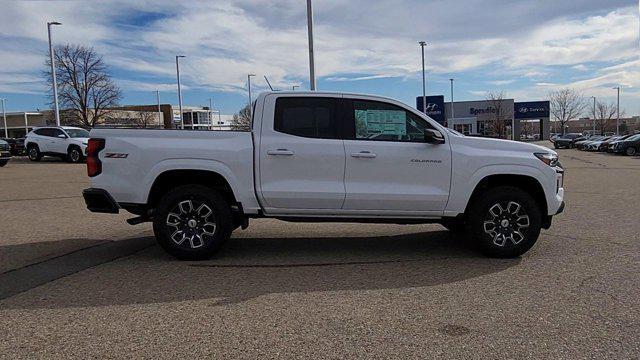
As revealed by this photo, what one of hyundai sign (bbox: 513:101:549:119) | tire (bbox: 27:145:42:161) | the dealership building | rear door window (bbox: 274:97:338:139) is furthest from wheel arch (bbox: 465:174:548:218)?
hyundai sign (bbox: 513:101:549:119)

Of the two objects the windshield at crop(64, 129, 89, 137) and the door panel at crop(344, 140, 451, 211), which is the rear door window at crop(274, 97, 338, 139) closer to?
the door panel at crop(344, 140, 451, 211)

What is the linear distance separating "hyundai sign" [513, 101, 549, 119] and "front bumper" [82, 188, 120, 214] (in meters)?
73.7

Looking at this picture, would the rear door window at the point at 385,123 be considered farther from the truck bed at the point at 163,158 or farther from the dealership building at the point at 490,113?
the dealership building at the point at 490,113

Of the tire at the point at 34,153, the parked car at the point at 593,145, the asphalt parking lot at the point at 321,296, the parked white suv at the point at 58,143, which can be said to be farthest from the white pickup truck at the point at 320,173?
the parked car at the point at 593,145

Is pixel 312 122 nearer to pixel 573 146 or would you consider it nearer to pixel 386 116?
pixel 386 116

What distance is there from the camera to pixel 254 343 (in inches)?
152

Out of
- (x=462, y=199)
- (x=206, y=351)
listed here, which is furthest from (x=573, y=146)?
(x=206, y=351)

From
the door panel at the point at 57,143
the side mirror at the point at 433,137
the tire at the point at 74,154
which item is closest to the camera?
the side mirror at the point at 433,137

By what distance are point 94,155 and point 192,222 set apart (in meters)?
1.42

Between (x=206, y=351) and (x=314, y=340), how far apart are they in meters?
0.81

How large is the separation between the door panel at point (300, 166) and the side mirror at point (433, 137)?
1.01 m

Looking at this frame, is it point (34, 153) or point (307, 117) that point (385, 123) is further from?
point (34, 153)

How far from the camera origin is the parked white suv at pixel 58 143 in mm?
23984

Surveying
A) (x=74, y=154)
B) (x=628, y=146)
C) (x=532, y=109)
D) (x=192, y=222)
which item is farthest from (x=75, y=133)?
(x=532, y=109)
